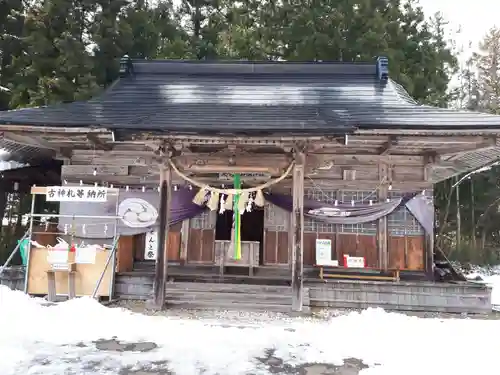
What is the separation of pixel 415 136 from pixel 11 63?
594 inches

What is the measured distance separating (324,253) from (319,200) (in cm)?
129

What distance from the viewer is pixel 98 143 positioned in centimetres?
954

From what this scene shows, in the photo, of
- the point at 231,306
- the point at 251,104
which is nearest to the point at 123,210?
the point at 231,306

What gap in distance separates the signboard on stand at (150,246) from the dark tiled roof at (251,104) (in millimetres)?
3051

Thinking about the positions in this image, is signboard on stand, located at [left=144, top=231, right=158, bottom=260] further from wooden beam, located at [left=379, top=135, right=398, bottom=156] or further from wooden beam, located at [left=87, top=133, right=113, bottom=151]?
wooden beam, located at [left=379, top=135, right=398, bottom=156]

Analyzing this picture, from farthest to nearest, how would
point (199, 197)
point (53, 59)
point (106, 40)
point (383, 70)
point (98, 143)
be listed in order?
point (106, 40), point (53, 59), point (383, 70), point (199, 197), point (98, 143)

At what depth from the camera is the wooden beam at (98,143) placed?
8.95 meters

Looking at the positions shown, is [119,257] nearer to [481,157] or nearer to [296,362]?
[296,362]

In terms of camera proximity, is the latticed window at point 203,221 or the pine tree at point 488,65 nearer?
the latticed window at point 203,221

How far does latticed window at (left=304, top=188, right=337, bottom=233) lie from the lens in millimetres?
10641

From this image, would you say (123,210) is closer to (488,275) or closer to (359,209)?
(359,209)

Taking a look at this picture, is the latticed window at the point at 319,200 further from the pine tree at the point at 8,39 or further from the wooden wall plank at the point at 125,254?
the pine tree at the point at 8,39

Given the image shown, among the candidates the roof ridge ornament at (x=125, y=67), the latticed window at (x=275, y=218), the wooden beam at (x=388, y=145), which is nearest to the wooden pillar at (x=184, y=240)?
the latticed window at (x=275, y=218)

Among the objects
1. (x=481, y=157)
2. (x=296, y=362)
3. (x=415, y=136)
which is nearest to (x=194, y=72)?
(x=415, y=136)
